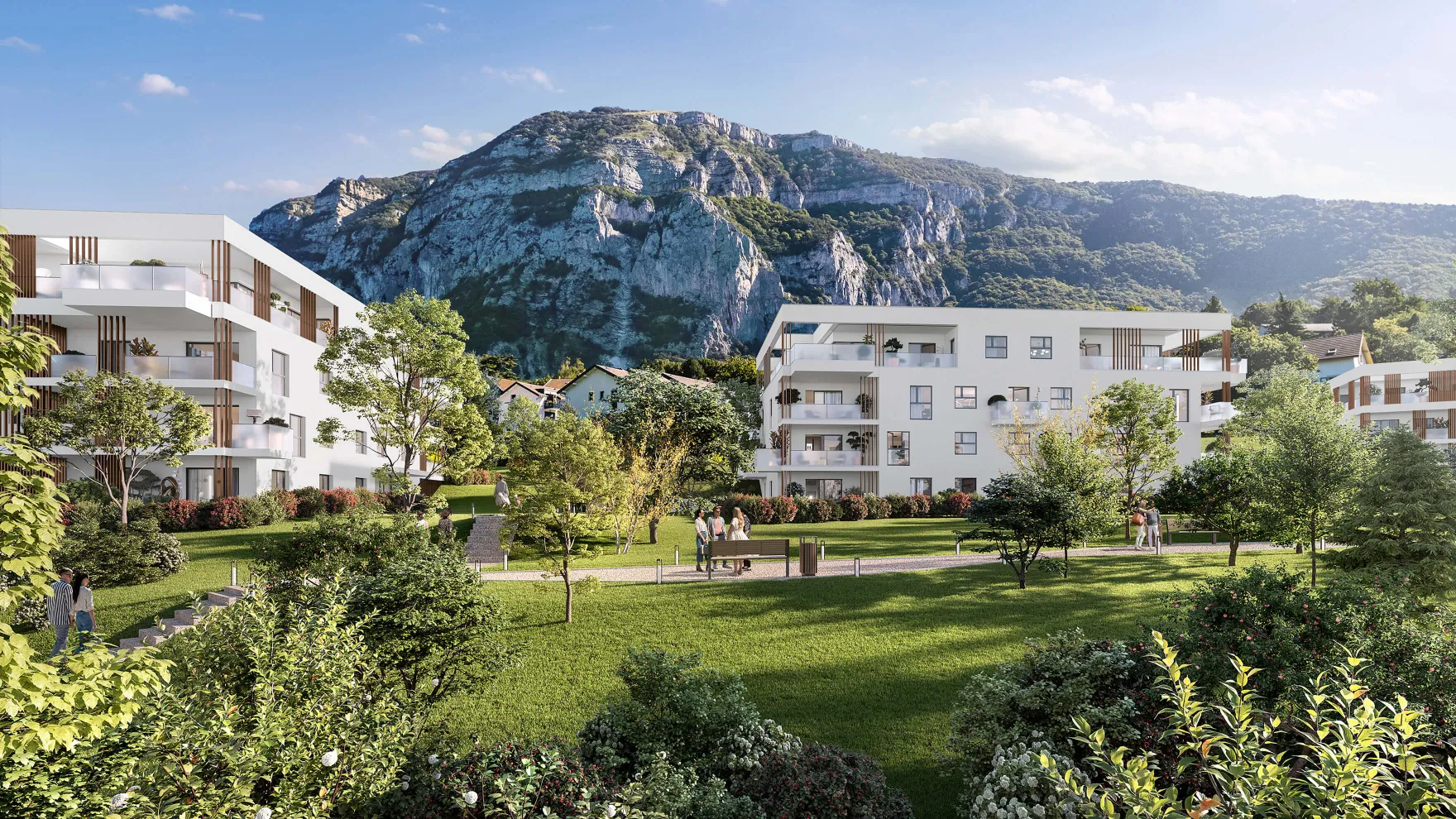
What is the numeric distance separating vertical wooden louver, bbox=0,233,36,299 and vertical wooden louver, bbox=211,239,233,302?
6017mm

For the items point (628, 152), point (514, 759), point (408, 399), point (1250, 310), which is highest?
point (628, 152)

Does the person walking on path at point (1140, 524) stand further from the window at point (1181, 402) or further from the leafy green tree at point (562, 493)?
the leafy green tree at point (562, 493)

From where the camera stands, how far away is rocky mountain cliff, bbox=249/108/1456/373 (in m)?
148

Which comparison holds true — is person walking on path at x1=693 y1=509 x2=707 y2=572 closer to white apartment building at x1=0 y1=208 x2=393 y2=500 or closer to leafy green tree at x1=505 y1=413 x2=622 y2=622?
leafy green tree at x1=505 y1=413 x2=622 y2=622

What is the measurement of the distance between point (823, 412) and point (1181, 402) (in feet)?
65.2

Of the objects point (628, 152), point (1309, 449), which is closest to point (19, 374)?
point (1309, 449)

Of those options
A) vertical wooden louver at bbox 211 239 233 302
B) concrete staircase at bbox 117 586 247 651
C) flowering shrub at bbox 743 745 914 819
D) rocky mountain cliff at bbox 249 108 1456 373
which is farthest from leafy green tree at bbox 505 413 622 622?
rocky mountain cliff at bbox 249 108 1456 373

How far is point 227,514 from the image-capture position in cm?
2642

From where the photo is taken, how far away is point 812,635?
1486 cm

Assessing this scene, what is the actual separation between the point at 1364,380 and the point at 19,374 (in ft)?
240

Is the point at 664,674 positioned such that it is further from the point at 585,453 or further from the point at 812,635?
the point at 585,453

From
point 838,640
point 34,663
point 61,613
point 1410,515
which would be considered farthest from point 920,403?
point 34,663

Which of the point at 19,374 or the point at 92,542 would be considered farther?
the point at 92,542

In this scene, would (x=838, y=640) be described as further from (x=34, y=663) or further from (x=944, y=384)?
(x=944, y=384)
